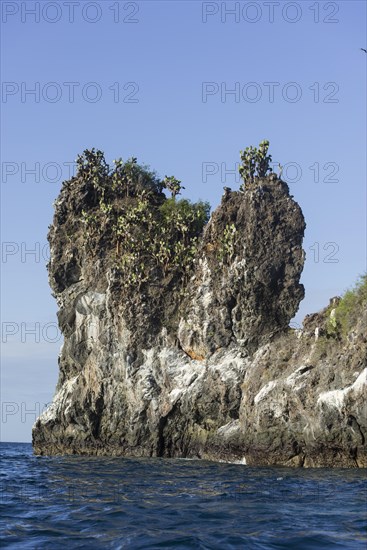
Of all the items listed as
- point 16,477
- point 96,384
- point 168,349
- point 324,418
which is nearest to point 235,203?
point 168,349

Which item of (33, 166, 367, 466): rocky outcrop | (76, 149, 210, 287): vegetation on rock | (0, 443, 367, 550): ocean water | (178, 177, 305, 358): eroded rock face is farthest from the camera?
(76, 149, 210, 287): vegetation on rock

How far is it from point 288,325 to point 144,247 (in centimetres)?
1558

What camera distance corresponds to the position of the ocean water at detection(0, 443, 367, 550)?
19391 mm

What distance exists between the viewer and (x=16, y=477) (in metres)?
39.0

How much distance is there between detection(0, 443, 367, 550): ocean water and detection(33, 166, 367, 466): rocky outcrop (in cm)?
550

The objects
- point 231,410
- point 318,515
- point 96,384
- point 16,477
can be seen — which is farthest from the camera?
point 96,384

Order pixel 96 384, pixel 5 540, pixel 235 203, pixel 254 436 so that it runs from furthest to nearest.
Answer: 1. pixel 96 384
2. pixel 235 203
3. pixel 254 436
4. pixel 5 540

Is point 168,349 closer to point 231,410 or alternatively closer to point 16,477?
point 231,410

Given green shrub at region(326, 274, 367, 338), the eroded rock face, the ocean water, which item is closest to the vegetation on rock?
the eroded rock face

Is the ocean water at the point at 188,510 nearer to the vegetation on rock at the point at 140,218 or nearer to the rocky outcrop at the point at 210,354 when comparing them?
the rocky outcrop at the point at 210,354

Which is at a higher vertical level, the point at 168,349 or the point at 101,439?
the point at 168,349

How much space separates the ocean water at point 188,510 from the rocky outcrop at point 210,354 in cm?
550

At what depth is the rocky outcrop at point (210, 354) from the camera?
43656 mm

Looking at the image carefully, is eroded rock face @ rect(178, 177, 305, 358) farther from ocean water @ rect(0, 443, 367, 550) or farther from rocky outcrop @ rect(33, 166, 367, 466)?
ocean water @ rect(0, 443, 367, 550)
